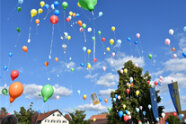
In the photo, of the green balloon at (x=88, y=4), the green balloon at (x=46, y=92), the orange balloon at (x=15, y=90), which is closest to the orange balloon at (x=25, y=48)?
the orange balloon at (x=15, y=90)

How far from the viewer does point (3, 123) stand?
2.42m

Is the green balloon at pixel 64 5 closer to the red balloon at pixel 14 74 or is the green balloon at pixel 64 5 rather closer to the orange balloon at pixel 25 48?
the orange balloon at pixel 25 48

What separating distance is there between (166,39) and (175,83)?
302 cm

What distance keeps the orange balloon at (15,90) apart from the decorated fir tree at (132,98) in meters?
10.2

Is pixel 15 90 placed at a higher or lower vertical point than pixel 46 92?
higher

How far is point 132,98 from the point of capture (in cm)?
1927

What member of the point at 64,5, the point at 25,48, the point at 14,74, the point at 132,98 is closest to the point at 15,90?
the point at 14,74

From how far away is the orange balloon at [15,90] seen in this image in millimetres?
9633

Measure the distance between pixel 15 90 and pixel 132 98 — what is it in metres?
12.7

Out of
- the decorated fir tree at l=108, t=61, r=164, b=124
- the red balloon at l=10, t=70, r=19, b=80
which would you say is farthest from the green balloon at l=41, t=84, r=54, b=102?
the decorated fir tree at l=108, t=61, r=164, b=124

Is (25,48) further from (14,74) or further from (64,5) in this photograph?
(64,5)

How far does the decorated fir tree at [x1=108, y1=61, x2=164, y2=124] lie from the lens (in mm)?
18391

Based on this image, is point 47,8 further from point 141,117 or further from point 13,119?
point 141,117

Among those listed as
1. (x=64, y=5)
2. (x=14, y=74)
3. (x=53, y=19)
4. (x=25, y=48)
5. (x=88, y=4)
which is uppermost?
(x=64, y=5)
